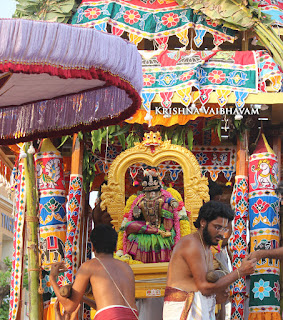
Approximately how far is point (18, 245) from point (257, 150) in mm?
3898

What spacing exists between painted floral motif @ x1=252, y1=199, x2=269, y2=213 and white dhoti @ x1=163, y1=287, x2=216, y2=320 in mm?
4117

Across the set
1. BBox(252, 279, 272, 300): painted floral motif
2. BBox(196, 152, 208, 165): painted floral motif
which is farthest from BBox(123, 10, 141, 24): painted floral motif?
BBox(252, 279, 272, 300): painted floral motif

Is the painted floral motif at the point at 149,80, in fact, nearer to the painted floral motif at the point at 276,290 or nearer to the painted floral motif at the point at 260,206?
the painted floral motif at the point at 260,206

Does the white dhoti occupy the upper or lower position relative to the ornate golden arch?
lower

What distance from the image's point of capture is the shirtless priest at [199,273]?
7.38m

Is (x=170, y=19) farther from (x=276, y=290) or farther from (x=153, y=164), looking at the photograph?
(x=276, y=290)

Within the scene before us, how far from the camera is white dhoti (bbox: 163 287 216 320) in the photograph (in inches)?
291

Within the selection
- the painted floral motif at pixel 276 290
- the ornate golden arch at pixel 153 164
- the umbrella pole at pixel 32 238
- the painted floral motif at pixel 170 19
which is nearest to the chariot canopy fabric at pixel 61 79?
the ornate golden arch at pixel 153 164

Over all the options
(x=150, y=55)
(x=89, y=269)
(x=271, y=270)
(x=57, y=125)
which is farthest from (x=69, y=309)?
(x=150, y=55)

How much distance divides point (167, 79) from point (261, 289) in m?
3.34

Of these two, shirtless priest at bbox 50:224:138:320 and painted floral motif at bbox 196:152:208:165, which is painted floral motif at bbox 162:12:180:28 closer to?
painted floral motif at bbox 196:152:208:165

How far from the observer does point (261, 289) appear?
11250 millimetres

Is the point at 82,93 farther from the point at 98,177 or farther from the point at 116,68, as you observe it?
the point at 98,177

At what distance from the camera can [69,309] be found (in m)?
7.49
